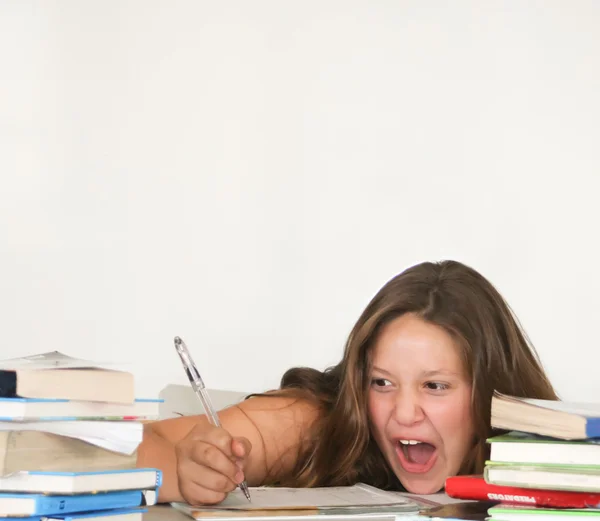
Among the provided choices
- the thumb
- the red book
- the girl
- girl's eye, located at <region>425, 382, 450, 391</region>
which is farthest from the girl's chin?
the red book

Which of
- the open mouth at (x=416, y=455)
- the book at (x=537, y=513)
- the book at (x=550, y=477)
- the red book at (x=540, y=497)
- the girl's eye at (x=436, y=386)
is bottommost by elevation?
the open mouth at (x=416, y=455)

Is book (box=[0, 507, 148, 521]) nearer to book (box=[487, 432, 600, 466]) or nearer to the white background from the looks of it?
book (box=[487, 432, 600, 466])

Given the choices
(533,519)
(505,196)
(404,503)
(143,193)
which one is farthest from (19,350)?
(533,519)

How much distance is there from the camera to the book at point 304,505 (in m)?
1.08

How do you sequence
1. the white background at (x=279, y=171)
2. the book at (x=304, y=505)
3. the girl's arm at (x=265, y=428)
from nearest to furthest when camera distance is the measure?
the book at (x=304, y=505), the girl's arm at (x=265, y=428), the white background at (x=279, y=171)

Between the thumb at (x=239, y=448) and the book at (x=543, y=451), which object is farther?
the thumb at (x=239, y=448)

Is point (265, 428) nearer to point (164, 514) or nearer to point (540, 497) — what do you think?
point (164, 514)

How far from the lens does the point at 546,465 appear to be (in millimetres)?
963

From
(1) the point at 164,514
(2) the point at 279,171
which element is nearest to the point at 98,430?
(1) the point at 164,514

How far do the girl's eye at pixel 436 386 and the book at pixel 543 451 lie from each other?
2.30 ft

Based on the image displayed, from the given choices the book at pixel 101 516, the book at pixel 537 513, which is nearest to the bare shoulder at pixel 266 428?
the book at pixel 101 516

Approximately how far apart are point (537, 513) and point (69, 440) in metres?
0.47

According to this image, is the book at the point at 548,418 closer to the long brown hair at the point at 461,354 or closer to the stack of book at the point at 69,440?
the stack of book at the point at 69,440

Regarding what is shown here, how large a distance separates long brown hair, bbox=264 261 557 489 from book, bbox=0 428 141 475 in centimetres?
81
